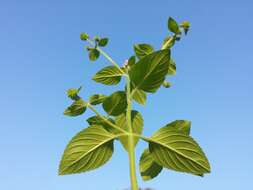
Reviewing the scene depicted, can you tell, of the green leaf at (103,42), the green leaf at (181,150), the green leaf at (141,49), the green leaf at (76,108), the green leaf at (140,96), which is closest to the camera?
the green leaf at (181,150)

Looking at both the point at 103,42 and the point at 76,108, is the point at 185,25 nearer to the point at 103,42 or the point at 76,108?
the point at 103,42

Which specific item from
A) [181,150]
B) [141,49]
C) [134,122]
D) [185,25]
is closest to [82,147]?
[134,122]

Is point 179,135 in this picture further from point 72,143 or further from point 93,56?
point 93,56

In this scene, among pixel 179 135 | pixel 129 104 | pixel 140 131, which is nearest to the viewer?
pixel 179 135

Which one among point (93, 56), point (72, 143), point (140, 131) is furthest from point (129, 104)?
point (93, 56)

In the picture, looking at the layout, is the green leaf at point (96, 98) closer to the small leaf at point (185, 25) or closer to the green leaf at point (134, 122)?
the green leaf at point (134, 122)

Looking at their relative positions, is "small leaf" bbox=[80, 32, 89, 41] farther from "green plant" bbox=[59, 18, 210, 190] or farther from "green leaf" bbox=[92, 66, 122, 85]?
"green plant" bbox=[59, 18, 210, 190]

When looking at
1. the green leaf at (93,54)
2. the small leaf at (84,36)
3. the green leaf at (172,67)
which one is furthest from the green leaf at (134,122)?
the small leaf at (84,36)
